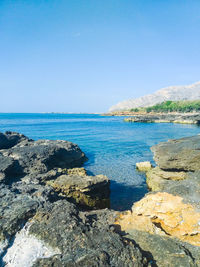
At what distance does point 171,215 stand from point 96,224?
342 cm

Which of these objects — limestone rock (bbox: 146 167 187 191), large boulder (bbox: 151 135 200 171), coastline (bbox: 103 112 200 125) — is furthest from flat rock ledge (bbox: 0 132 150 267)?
coastline (bbox: 103 112 200 125)

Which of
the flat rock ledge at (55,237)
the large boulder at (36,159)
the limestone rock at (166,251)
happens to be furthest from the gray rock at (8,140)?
the limestone rock at (166,251)

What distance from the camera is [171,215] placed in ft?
22.7

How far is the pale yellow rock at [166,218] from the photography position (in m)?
5.92

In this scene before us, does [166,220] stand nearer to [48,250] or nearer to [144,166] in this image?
[48,250]

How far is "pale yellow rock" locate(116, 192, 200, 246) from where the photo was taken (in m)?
5.92

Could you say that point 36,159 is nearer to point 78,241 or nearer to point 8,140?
point 78,241

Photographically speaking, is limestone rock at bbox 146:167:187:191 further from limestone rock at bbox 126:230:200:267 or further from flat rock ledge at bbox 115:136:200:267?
limestone rock at bbox 126:230:200:267

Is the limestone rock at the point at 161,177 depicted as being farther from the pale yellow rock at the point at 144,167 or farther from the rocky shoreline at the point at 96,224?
the pale yellow rock at the point at 144,167

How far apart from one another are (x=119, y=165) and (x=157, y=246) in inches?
547

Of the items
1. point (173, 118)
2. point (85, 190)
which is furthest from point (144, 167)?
point (173, 118)

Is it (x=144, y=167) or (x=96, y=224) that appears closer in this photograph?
(x=96, y=224)

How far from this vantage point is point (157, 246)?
439 cm

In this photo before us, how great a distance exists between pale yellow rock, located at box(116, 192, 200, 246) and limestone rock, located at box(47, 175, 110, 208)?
245cm
